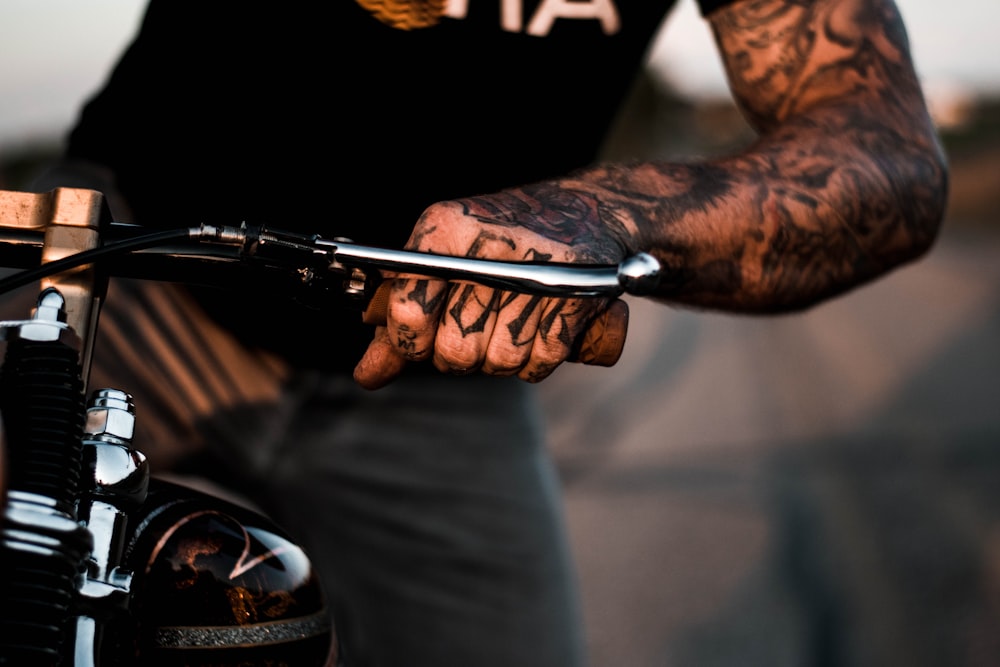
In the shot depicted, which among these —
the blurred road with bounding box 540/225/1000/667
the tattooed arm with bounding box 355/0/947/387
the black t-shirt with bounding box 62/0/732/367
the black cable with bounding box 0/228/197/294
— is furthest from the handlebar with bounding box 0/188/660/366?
the blurred road with bounding box 540/225/1000/667

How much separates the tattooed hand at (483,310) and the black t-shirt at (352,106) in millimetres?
859

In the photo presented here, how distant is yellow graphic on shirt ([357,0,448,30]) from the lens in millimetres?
2117

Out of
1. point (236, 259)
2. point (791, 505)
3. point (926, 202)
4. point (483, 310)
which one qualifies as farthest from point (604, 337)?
point (791, 505)

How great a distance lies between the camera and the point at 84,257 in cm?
122

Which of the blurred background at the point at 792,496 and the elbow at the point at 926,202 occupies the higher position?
the elbow at the point at 926,202

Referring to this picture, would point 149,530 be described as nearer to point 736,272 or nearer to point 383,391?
point 736,272

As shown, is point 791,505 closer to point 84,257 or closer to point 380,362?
point 380,362

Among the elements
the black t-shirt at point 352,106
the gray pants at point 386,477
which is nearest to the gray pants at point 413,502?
the gray pants at point 386,477

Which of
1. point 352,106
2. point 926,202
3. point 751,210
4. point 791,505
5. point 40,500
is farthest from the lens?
point 791,505

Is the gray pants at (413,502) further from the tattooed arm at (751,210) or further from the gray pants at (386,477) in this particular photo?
the tattooed arm at (751,210)

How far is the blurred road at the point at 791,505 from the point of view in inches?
201

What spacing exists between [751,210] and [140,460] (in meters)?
1.16

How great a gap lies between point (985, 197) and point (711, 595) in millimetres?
38509

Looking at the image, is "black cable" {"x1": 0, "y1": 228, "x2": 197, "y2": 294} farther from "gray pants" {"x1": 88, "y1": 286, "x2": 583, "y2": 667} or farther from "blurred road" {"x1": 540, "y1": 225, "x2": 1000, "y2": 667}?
"blurred road" {"x1": 540, "y1": 225, "x2": 1000, "y2": 667}
